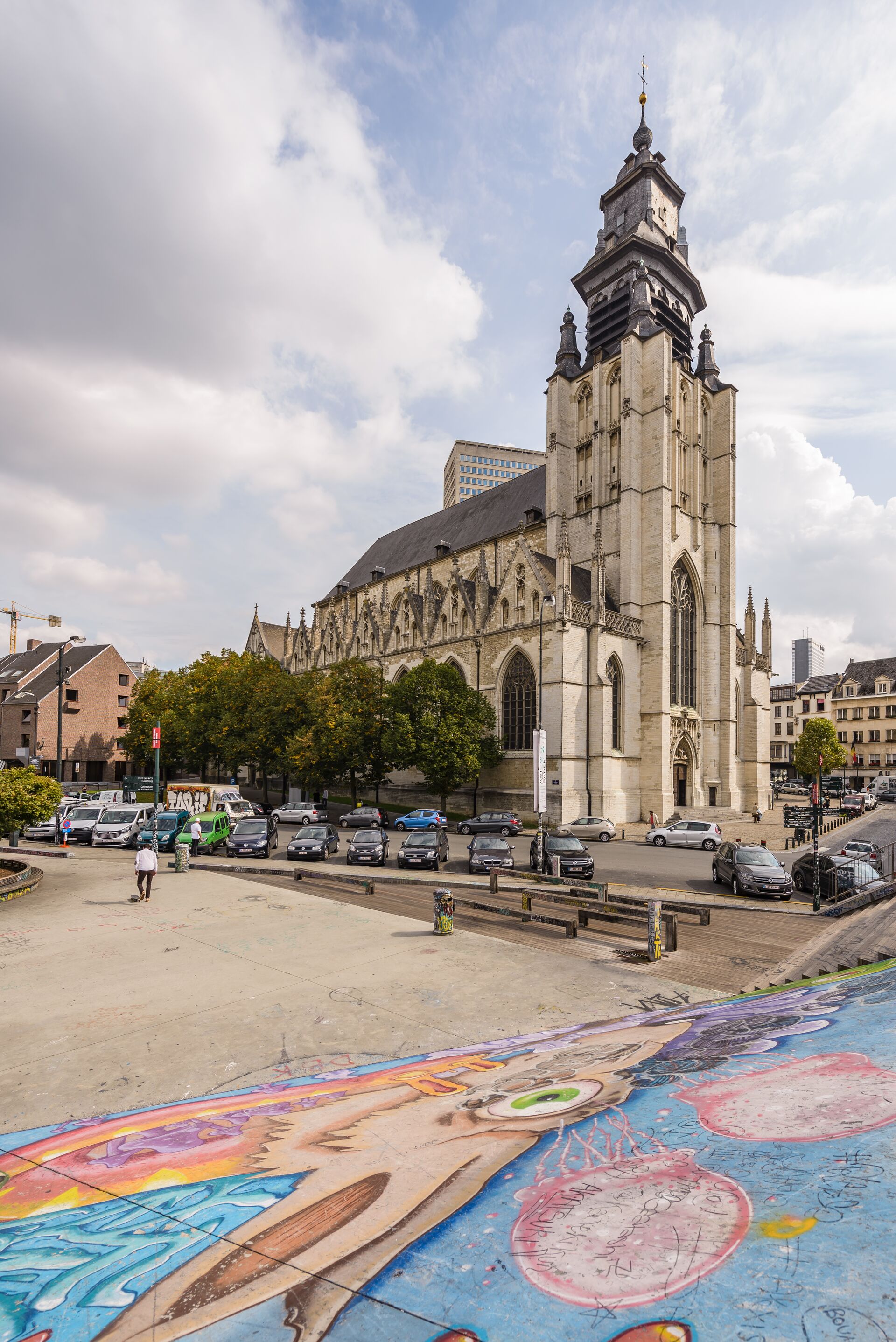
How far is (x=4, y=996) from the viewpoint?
9102 mm

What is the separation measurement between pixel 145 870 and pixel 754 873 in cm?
1592

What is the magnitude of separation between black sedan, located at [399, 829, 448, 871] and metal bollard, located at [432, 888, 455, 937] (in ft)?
30.5

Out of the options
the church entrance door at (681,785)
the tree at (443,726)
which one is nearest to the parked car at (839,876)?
the tree at (443,726)

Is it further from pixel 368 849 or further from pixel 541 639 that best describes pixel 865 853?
pixel 541 639

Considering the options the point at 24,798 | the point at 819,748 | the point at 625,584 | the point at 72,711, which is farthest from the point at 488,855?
the point at 819,748

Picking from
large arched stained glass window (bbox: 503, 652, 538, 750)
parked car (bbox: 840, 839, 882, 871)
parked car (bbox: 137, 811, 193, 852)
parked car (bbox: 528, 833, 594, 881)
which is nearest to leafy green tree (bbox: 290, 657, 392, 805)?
large arched stained glass window (bbox: 503, 652, 538, 750)

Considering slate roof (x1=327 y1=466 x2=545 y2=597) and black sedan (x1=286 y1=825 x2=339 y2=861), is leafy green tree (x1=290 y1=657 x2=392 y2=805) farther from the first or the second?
slate roof (x1=327 y1=466 x2=545 y2=597)

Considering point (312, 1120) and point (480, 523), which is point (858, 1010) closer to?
point (312, 1120)

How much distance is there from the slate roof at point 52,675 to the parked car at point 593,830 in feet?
158

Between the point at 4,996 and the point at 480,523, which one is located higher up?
the point at 480,523

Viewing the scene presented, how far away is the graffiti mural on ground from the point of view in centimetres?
218

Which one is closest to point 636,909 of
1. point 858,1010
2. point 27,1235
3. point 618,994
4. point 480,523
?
point 618,994

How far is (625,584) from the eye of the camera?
40562mm

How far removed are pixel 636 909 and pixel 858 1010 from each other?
10.2 m
